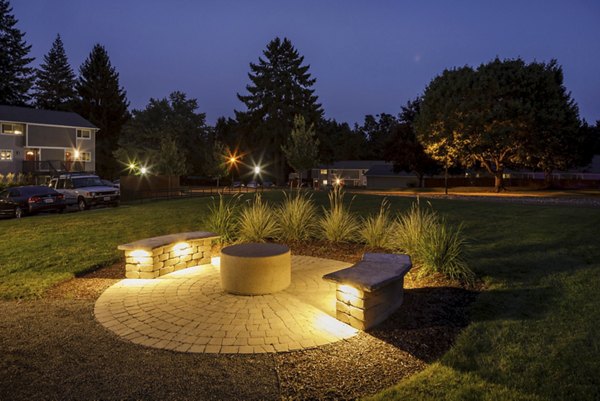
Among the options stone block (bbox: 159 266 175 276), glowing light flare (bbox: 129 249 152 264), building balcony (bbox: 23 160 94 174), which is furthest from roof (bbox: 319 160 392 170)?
glowing light flare (bbox: 129 249 152 264)

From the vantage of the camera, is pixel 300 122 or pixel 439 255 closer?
pixel 439 255

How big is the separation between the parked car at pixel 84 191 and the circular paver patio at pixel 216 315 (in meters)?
16.5

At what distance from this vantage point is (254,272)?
19.4 ft

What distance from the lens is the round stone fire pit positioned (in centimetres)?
590

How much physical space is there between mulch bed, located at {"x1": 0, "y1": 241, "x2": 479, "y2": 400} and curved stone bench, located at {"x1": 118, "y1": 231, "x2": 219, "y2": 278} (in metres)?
1.48

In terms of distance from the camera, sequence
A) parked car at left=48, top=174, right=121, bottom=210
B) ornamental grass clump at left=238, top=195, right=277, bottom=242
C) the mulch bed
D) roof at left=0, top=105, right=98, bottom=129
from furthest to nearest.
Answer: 1. roof at left=0, top=105, right=98, bottom=129
2. parked car at left=48, top=174, right=121, bottom=210
3. ornamental grass clump at left=238, top=195, right=277, bottom=242
4. the mulch bed

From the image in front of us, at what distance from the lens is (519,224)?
11531 mm

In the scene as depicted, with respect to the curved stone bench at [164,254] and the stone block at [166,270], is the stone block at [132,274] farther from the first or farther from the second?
the stone block at [166,270]

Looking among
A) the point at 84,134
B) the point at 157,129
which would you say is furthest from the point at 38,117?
the point at 157,129

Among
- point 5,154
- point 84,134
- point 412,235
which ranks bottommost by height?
point 412,235

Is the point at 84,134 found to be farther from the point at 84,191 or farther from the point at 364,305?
the point at 364,305

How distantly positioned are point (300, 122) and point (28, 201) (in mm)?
24306

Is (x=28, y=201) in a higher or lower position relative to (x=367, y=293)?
lower

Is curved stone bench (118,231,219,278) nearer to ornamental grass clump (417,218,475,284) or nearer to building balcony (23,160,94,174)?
ornamental grass clump (417,218,475,284)
